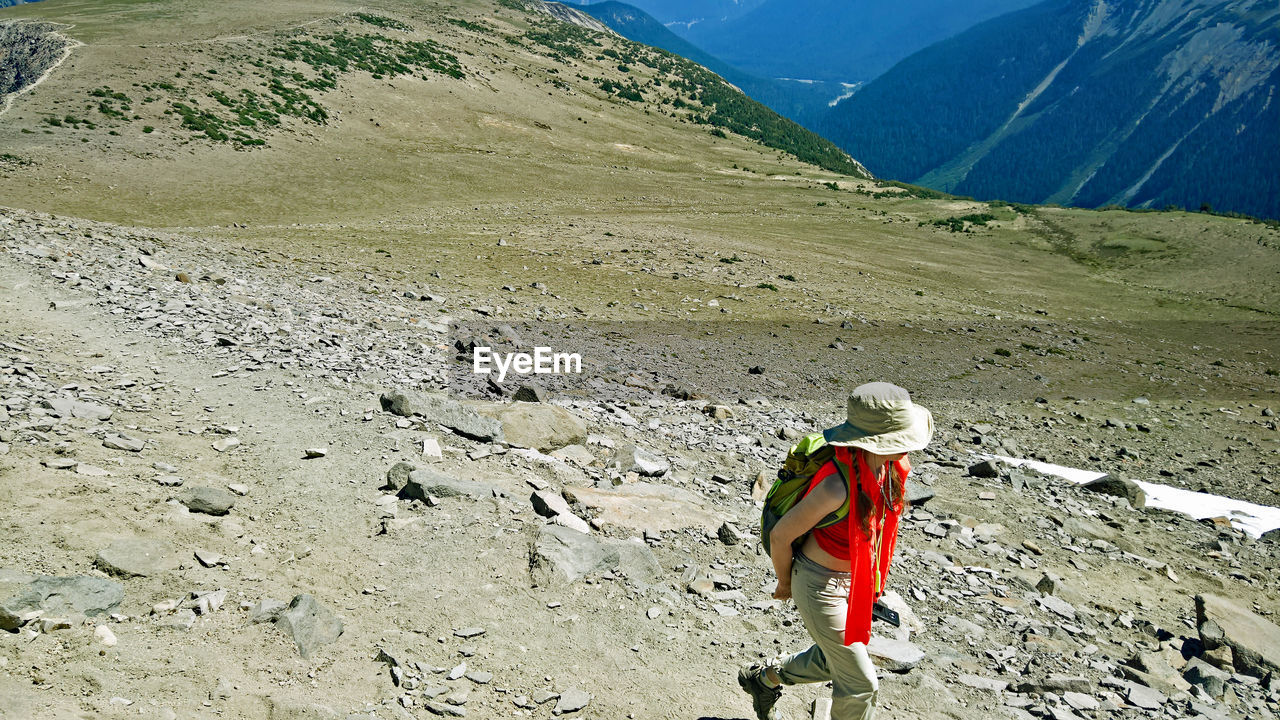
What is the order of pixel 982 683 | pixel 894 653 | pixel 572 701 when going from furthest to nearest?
pixel 894 653 < pixel 982 683 < pixel 572 701

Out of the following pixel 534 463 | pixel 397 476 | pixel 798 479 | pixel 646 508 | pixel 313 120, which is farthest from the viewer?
pixel 313 120

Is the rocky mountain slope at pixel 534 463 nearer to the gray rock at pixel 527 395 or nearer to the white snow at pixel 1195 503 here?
the gray rock at pixel 527 395

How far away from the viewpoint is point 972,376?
18953mm

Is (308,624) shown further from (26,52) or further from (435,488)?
(26,52)

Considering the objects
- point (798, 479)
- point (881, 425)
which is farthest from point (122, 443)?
point (881, 425)

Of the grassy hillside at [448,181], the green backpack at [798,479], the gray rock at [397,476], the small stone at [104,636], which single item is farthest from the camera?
the grassy hillside at [448,181]

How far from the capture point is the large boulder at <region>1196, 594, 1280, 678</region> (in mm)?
6898

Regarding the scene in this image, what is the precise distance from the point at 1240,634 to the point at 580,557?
6.82 meters

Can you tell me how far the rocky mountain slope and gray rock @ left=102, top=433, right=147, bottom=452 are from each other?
0.04m

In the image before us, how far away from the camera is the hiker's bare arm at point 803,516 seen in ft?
12.7

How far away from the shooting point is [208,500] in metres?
6.85

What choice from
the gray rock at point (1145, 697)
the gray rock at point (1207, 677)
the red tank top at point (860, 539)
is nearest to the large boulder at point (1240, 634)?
the gray rock at point (1207, 677)

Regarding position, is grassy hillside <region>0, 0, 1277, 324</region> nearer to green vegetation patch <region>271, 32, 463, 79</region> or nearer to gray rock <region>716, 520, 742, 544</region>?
green vegetation patch <region>271, 32, 463, 79</region>

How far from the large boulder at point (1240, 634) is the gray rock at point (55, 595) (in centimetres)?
992
